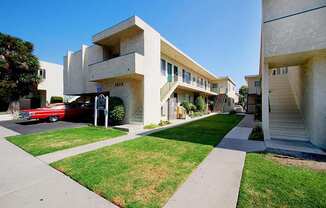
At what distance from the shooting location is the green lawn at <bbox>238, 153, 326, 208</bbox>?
2.86m

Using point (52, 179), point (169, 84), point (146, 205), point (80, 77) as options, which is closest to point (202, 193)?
point (146, 205)

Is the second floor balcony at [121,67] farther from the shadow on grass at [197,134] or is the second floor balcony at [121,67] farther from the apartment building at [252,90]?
the apartment building at [252,90]

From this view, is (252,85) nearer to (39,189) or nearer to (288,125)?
(288,125)

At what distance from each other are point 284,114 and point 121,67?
11.2 m

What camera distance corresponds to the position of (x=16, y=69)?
1995cm

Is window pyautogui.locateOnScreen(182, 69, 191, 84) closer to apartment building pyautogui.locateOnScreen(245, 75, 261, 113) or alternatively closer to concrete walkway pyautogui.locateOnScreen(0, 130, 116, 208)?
apartment building pyautogui.locateOnScreen(245, 75, 261, 113)

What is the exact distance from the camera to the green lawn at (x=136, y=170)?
3.15 m

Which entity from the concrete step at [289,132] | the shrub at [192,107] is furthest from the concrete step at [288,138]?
the shrub at [192,107]

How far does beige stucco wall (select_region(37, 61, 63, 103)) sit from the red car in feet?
38.1

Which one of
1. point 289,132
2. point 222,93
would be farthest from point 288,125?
point 222,93

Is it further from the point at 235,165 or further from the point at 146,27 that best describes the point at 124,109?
the point at 235,165

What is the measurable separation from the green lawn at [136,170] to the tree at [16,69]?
21383mm

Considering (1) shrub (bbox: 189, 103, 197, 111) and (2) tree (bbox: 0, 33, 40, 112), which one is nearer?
(2) tree (bbox: 0, 33, 40, 112)

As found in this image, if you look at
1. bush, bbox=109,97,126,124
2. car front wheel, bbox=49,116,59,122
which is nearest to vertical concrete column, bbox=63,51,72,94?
car front wheel, bbox=49,116,59,122
